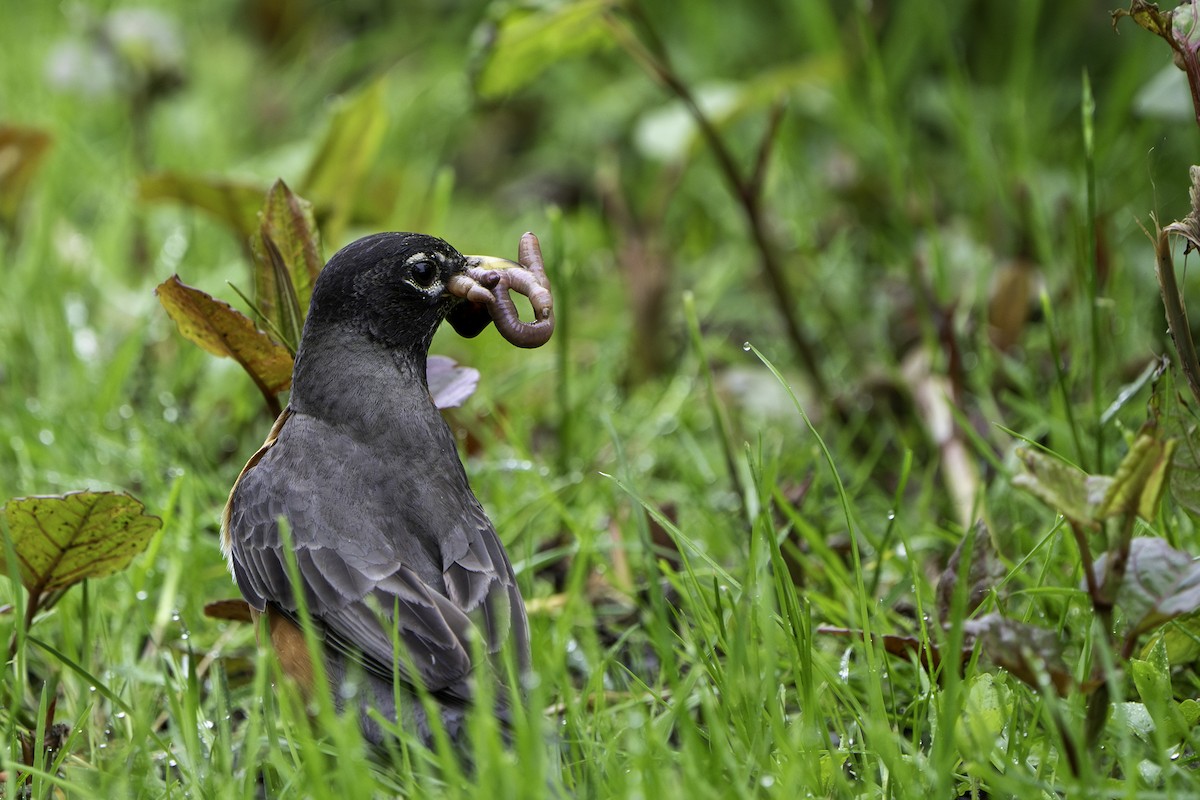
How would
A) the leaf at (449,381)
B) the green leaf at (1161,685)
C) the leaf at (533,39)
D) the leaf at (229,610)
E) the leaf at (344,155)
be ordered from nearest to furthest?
the green leaf at (1161,685) < the leaf at (229,610) < the leaf at (449,381) < the leaf at (533,39) < the leaf at (344,155)

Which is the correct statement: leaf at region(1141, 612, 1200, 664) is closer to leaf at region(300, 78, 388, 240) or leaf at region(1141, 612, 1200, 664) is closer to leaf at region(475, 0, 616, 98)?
leaf at region(475, 0, 616, 98)

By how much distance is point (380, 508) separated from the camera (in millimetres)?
2180

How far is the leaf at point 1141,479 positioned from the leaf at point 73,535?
1503mm

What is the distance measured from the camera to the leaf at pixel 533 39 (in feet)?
9.65

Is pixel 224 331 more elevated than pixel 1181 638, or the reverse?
pixel 224 331

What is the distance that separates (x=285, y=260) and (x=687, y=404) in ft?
4.90

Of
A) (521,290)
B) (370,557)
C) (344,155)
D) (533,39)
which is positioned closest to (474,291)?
(521,290)

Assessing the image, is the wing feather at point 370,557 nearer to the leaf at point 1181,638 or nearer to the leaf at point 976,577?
the leaf at point 976,577

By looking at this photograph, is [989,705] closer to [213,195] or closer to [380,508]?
[380,508]

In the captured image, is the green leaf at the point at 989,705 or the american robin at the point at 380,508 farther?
the american robin at the point at 380,508

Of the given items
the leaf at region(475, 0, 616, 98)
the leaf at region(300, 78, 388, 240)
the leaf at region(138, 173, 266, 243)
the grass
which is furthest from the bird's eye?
the leaf at region(300, 78, 388, 240)

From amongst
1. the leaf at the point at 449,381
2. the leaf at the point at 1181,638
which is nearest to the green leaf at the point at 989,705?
the leaf at the point at 1181,638

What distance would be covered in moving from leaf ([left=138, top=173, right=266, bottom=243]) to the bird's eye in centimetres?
105

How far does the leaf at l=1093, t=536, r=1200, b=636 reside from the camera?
5.24ft
